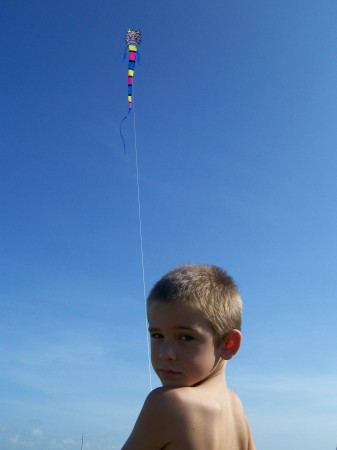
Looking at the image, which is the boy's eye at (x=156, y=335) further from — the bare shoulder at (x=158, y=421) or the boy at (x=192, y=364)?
the bare shoulder at (x=158, y=421)

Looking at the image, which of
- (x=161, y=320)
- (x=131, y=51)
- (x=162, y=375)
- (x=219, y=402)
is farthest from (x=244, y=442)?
(x=131, y=51)

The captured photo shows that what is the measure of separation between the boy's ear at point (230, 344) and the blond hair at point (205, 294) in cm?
3

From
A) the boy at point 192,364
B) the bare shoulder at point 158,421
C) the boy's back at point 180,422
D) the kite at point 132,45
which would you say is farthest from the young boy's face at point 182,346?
the kite at point 132,45

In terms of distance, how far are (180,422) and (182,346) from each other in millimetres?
416

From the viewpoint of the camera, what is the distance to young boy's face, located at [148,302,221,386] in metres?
2.64

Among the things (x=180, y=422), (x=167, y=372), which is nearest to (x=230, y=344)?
(x=167, y=372)

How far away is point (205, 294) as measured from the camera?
8.99 ft

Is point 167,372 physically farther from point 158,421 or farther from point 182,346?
point 158,421

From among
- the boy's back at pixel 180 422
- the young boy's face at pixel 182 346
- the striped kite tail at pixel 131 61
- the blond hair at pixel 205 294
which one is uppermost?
the striped kite tail at pixel 131 61

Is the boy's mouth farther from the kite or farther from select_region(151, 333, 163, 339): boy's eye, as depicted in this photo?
the kite

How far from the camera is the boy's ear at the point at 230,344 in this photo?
2796 mm

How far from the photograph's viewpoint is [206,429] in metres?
2.41

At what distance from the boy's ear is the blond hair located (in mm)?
31

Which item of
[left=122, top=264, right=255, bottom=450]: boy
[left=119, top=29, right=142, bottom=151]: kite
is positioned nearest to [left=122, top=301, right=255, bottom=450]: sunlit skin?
[left=122, top=264, right=255, bottom=450]: boy
